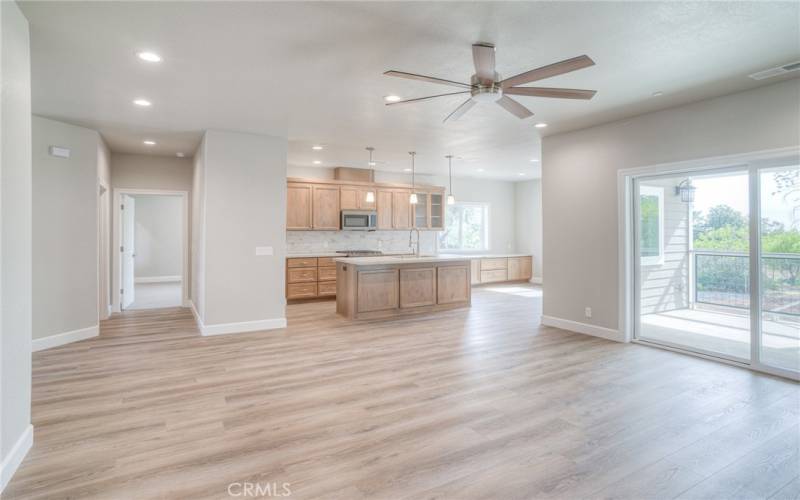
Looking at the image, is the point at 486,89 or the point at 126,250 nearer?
the point at 486,89

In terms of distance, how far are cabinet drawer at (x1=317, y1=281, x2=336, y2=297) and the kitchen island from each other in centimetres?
142

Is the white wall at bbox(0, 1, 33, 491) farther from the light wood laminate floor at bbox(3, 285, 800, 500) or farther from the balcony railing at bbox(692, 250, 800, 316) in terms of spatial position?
the balcony railing at bbox(692, 250, 800, 316)

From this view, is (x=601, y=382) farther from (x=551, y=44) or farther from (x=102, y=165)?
(x=102, y=165)

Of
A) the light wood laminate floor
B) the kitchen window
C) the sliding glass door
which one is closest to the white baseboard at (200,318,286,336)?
the light wood laminate floor

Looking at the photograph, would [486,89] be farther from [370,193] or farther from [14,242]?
[370,193]

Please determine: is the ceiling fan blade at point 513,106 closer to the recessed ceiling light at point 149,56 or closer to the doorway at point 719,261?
the doorway at point 719,261

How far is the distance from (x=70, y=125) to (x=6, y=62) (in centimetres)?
350

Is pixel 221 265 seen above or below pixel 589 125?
below

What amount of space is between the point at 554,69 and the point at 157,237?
11535 millimetres

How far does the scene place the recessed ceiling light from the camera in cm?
310

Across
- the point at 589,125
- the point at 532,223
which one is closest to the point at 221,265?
the point at 589,125

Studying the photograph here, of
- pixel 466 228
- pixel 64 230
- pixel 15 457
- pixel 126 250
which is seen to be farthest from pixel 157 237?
pixel 15 457

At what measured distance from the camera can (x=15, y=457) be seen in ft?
7.50

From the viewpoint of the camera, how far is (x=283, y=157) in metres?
5.82
